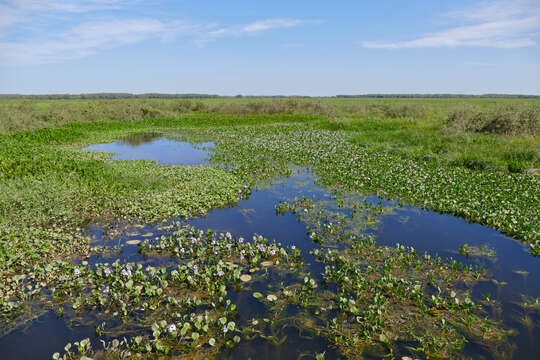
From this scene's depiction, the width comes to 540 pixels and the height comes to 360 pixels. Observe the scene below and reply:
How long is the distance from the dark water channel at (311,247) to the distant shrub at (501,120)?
53.5ft

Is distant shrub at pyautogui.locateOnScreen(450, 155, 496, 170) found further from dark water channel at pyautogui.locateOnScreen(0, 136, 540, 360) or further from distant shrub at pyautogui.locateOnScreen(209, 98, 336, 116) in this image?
distant shrub at pyautogui.locateOnScreen(209, 98, 336, 116)

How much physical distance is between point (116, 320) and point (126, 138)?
2655 cm

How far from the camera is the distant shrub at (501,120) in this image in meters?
20.5

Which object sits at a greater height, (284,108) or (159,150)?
(284,108)

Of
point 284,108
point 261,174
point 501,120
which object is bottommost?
point 261,174

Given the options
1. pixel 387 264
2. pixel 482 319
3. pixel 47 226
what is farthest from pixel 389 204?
pixel 47 226

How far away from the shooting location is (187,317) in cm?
503

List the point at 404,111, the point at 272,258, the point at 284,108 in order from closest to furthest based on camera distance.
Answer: the point at 272,258 → the point at 404,111 → the point at 284,108

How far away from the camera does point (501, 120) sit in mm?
21688

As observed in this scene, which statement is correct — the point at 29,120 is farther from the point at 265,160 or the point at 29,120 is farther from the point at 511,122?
the point at 511,122

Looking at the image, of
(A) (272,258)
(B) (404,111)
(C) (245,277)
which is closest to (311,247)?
(A) (272,258)

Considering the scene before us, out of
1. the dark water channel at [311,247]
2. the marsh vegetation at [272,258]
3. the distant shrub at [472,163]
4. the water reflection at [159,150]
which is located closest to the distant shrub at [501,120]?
the marsh vegetation at [272,258]

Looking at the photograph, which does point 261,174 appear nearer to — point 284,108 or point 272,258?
point 272,258

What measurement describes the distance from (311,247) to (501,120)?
21.4 meters
